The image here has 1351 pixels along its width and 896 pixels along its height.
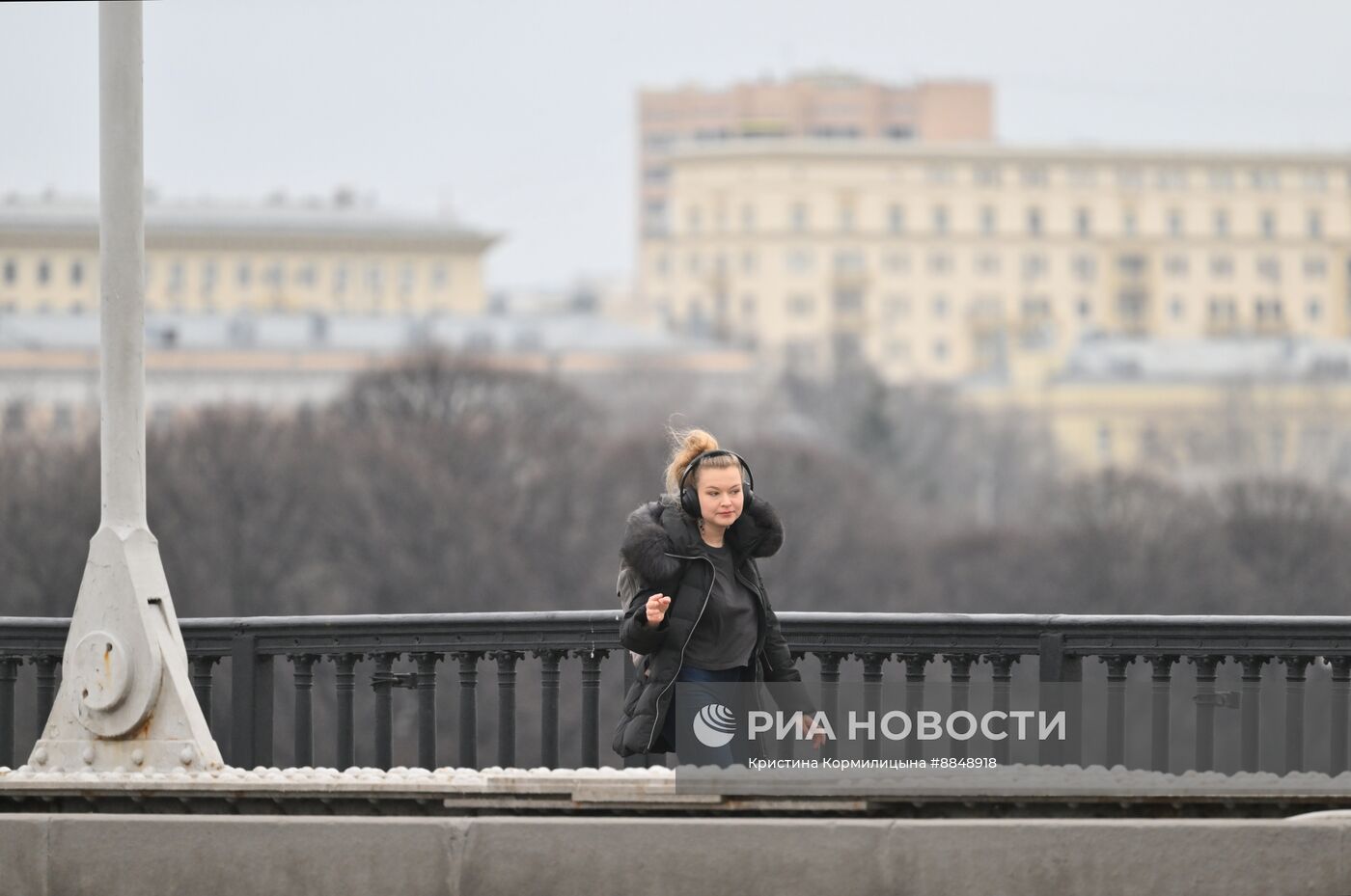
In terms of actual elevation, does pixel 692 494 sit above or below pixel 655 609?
above

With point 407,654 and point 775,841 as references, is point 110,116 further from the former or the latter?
point 775,841

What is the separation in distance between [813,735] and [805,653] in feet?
8.12

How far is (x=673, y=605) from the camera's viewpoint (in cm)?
1239

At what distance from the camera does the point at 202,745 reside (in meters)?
12.9

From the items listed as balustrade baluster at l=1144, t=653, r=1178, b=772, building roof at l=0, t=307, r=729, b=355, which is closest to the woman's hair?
balustrade baluster at l=1144, t=653, r=1178, b=772

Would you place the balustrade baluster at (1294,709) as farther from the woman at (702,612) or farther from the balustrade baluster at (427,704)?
the balustrade baluster at (427,704)

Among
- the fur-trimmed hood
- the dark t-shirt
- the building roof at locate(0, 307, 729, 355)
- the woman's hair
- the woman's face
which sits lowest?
the dark t-shirt

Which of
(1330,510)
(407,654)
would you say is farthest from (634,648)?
(1330,510)

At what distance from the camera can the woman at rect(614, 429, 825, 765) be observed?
12.3 metres

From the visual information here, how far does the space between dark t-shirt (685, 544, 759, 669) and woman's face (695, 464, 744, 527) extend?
174mm

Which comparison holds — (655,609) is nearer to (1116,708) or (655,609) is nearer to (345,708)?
(1116,708)

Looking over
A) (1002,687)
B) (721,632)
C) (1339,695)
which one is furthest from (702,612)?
(1339,695)

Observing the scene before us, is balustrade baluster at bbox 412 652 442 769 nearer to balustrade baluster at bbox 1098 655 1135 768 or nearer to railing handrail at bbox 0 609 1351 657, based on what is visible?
railing handrail at bbox 0 609 1351 657

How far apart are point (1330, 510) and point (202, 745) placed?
92.7 metres
